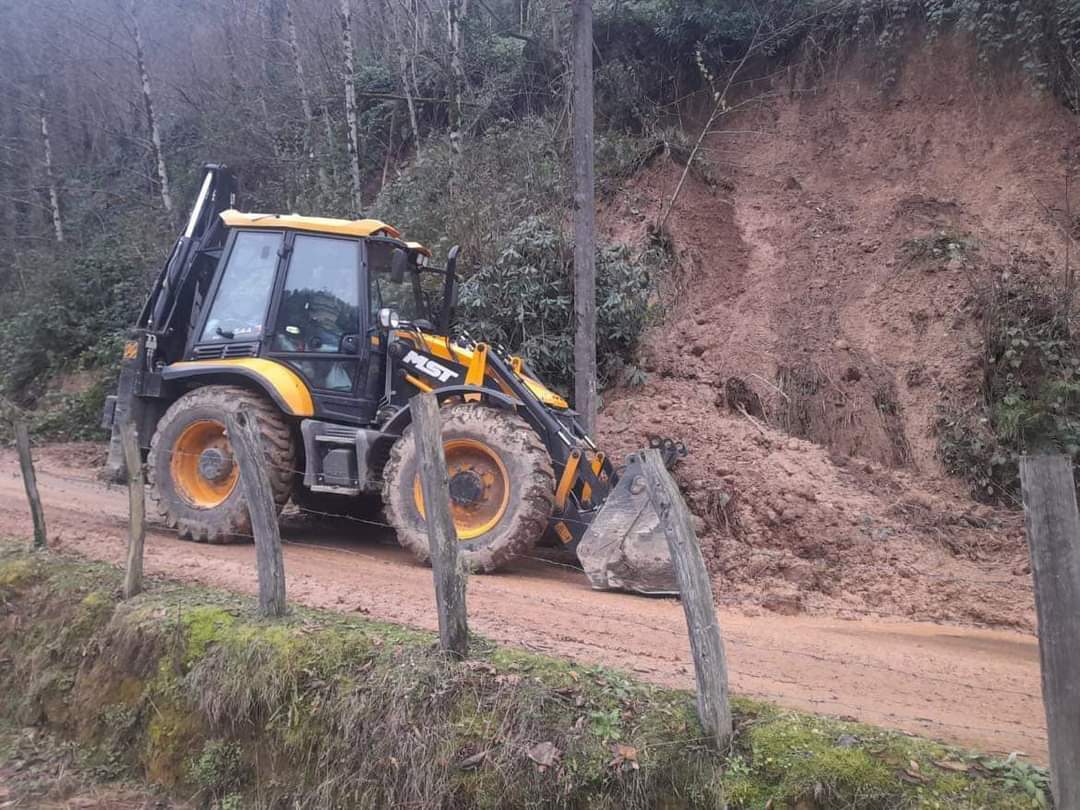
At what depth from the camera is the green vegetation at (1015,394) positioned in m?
8.40

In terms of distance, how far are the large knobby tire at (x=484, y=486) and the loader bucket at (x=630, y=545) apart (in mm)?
514

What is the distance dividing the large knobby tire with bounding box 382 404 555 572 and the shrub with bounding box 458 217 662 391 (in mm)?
4146

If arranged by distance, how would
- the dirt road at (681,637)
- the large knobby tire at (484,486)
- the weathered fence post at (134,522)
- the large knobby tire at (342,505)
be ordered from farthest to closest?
1. the large knobby tire at (342,505)
2. the large knobby tire at (484,486)
3. the weathered fence post at (134,522)
4. the dirt road at (681,637)

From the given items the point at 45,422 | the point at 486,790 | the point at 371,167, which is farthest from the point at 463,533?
the point at 371,167

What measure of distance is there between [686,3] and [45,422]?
45.9 feet

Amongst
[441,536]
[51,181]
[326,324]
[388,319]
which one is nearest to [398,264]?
[388,319]

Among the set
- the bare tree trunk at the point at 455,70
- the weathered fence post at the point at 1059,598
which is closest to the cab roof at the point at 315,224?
the weathered fence post at the point at 1059,598

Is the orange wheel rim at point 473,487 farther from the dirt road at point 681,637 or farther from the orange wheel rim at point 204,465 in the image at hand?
the orange wheel rim at point 204,465

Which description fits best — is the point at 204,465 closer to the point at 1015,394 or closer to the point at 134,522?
the point at 134,522

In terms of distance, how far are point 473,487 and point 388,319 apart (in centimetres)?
190

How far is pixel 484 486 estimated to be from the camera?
6.81 metres

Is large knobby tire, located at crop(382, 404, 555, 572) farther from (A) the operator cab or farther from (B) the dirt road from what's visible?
(A) the operator cab

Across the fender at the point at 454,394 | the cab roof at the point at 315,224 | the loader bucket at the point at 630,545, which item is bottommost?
the loader bucket at the point at 630,545

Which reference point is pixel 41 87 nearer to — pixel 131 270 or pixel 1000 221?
pixel 131 270
